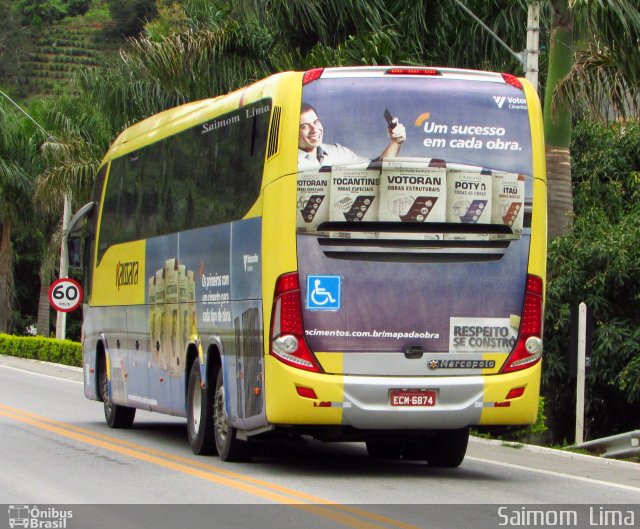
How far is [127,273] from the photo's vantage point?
19266mm

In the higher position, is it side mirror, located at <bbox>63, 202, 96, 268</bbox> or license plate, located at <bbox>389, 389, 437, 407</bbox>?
side mirror, located at <bbox>63, 202, 96, 268</bbox>

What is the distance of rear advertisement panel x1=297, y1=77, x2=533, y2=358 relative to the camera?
44.6 feet

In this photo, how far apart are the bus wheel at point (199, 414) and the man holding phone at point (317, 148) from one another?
3247mm

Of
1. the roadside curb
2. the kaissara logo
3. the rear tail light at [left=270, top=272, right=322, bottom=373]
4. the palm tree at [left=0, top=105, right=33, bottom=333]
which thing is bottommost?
the roadside curb

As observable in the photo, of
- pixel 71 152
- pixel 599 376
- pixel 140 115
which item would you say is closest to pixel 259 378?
pixel 599 376

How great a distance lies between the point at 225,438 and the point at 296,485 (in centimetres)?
227

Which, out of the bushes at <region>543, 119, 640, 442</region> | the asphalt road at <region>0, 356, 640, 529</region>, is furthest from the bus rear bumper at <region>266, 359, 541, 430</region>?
the bushes at <region>543, 119, 640, 442</region>

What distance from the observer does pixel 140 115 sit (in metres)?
33.1

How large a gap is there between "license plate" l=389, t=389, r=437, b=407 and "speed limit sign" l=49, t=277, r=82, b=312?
22576 millimetres

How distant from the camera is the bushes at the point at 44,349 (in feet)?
133

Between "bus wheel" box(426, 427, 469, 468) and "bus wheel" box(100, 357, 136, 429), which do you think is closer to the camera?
"bus wheel" box(426, 427, 469, 468)

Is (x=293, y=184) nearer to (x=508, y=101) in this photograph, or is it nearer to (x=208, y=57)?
(x=508, y=101)
